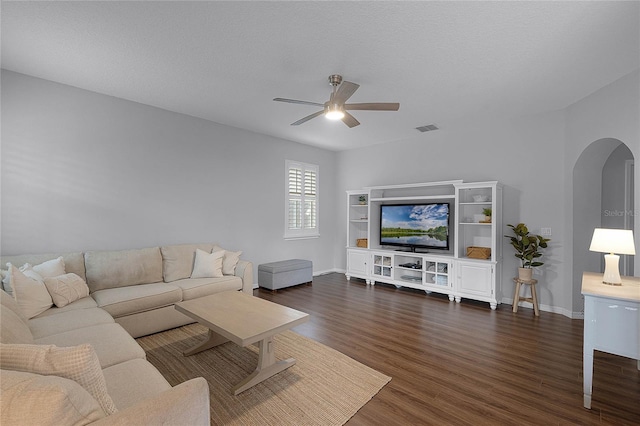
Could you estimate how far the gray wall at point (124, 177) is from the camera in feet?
10.6

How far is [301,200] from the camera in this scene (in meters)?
6.23

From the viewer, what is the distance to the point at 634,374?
101 inches

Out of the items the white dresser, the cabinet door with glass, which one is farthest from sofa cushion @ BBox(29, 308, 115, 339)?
the cabinet door with glass

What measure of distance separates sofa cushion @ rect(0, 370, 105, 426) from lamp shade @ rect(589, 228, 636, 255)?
350 centimetres

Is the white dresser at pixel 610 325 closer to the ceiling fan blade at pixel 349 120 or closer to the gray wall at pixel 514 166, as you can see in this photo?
the gray wall at pixel 514 166

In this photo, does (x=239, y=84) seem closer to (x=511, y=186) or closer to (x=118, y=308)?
(x=118, y=308)

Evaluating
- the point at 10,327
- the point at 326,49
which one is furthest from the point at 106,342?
the point at 326,49

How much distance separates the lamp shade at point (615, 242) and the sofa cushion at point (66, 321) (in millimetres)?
4208

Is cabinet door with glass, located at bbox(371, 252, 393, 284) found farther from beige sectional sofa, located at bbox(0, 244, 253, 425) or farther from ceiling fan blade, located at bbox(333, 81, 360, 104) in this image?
ceiling fan blade, located at bbox(333, 81, 360, 104)

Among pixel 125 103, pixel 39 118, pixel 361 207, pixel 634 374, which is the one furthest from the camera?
pixel 361 207

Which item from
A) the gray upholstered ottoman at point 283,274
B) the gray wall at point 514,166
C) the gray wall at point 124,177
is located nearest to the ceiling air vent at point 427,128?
the gray wall at point 514,166

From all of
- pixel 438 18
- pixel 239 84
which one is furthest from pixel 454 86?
pixel 239 84

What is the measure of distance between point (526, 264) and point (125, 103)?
5.88 m

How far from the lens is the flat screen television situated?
16.6 ft
